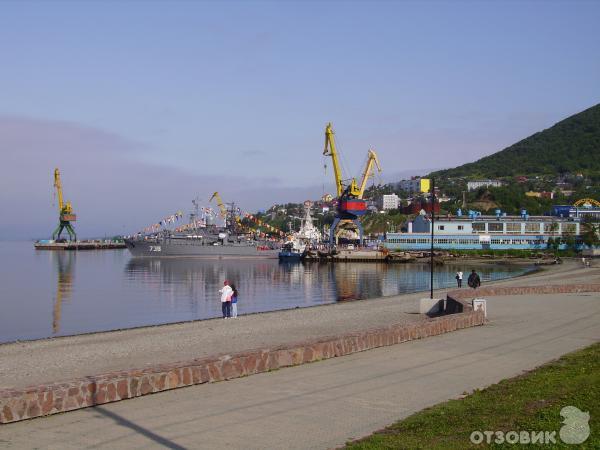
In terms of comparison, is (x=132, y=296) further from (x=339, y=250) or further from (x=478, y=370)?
(x=339, y=250)

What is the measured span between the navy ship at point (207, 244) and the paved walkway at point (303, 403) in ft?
362

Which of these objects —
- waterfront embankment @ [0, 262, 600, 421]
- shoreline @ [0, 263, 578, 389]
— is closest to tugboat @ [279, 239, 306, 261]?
shoreline @ [0, 263, 578, 389]

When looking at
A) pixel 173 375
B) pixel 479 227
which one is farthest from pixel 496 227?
pixel 173 375

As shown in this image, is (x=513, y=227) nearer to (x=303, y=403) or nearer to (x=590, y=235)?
(x=590, y=235)

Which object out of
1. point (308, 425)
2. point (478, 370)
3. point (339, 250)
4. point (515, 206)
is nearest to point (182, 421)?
point (308, 425)

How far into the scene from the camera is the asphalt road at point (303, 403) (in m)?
10.1

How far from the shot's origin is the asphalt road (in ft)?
33.1

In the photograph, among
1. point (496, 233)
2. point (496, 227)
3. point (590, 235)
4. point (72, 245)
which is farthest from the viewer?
point (72, 245)

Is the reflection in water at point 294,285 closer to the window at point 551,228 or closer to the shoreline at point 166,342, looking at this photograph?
the shoreline at point 166,342

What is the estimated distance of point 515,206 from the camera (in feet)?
Answer: 624

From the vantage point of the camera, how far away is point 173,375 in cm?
1331

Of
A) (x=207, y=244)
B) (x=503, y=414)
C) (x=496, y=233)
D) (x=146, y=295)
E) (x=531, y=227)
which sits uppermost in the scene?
(x=531, y=227)

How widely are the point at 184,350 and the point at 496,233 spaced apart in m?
110

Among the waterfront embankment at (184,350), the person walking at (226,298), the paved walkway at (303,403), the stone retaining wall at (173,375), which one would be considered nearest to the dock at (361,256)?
the waterfront embankment at (184,350)
